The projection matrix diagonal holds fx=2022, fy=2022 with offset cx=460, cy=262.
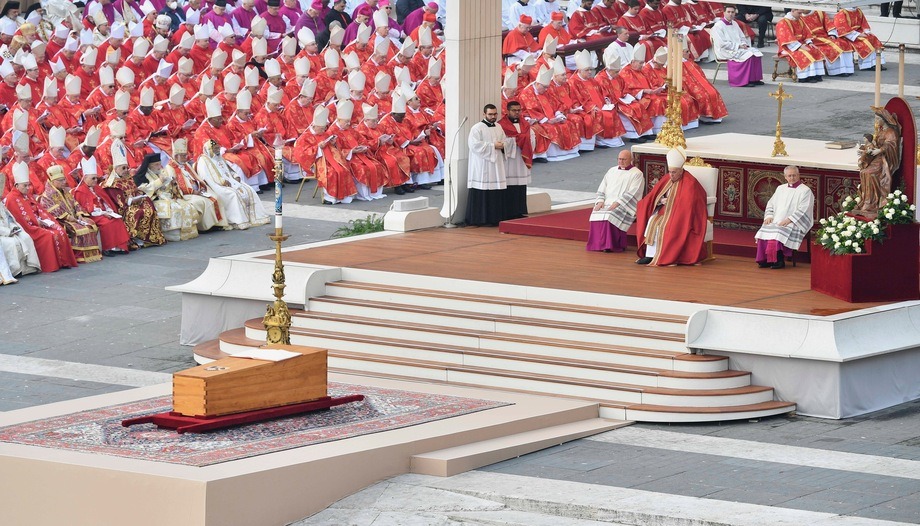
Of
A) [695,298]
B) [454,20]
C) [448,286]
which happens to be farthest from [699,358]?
[454,20]

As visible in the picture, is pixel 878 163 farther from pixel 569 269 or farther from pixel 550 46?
pixel 550 46

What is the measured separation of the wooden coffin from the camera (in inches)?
524

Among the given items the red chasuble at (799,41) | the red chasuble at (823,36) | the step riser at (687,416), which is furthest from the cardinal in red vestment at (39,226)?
the red chasuble at (823,36)

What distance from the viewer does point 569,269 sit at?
17.1m

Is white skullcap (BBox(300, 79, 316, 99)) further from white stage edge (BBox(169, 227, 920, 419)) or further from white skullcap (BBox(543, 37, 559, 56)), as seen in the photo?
white stage edge (BBox(169, 227, 920, 419))

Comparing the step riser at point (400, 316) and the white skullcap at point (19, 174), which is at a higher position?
the white skullcap at point (19, 174)

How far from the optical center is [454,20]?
19.5m

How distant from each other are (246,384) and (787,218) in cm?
550

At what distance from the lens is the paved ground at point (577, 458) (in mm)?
12453

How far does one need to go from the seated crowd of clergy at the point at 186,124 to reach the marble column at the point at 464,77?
1886mm

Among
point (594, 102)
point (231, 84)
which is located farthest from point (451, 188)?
point (594, 102)

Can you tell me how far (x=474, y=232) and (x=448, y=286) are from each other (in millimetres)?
2756

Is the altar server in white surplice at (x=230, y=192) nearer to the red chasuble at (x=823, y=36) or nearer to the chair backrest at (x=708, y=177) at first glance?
the chair backrest at (x=708, y=177)

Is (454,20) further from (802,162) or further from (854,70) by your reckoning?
(854,70)
